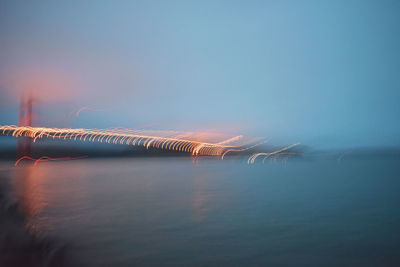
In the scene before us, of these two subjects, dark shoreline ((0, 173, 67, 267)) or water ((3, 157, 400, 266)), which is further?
water ((3, 157, 400, 266))

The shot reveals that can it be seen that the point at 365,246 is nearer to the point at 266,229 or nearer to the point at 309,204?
the point at 266,229

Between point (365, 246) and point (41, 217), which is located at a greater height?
point (41, 217)

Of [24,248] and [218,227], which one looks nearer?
[24,248]

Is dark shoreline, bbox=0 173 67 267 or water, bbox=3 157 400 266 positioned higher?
dark shoreline, bbox=0 173 67 267

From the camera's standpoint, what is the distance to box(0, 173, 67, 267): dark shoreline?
16.3 feet

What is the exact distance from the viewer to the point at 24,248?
18.6ft

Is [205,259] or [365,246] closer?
[205,259]

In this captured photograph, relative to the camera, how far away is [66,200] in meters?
11.5

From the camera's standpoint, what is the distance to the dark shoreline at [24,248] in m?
4.96

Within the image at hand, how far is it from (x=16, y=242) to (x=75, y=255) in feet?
4.47

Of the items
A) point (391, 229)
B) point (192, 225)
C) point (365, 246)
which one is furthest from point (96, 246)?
point (391, 229)

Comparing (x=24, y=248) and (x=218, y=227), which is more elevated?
(x=24, y=248)

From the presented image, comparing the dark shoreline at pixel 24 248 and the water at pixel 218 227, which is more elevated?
the dark shoreline at pixel 24 248

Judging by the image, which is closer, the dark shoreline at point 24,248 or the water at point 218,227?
the dark shoreline at point 24,248
